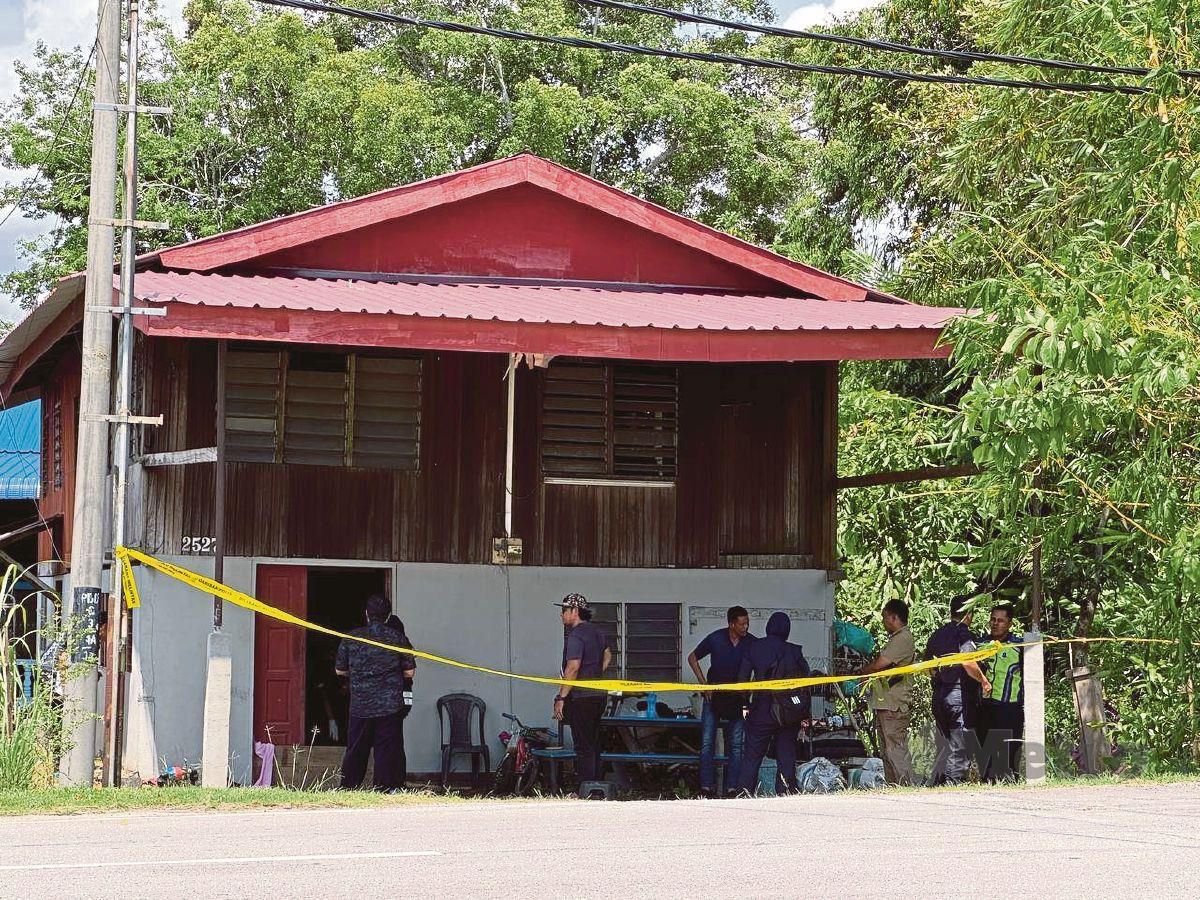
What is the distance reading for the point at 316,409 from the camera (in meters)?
17.5

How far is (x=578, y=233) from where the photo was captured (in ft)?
61.6

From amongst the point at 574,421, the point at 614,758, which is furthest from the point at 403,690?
the point at 574,421

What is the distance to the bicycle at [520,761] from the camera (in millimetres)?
16578

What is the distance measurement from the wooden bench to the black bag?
40.3 inches

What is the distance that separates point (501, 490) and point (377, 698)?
3.64m

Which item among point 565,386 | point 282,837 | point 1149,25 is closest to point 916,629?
point 565,386

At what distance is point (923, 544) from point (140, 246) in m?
17.5

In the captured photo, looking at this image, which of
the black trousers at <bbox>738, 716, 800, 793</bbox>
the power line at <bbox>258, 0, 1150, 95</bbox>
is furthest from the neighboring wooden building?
the black trousers at <bbox>738, 716, 800, 793</bbox>

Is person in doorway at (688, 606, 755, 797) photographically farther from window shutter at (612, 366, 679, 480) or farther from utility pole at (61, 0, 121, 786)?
utility pole at (61, 0, 121, 786)

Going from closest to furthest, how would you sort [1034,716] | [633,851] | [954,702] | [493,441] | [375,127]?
[633,851]
[1034,716]
[954,702]
[493,441]
[375,127]

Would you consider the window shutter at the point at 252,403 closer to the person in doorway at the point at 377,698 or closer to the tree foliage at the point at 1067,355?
the person in doorway at the point at 377,698

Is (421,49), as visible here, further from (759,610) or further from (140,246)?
(759,610)

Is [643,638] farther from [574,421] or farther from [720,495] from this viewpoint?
[574,421]

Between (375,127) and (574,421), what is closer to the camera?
(574,421)
